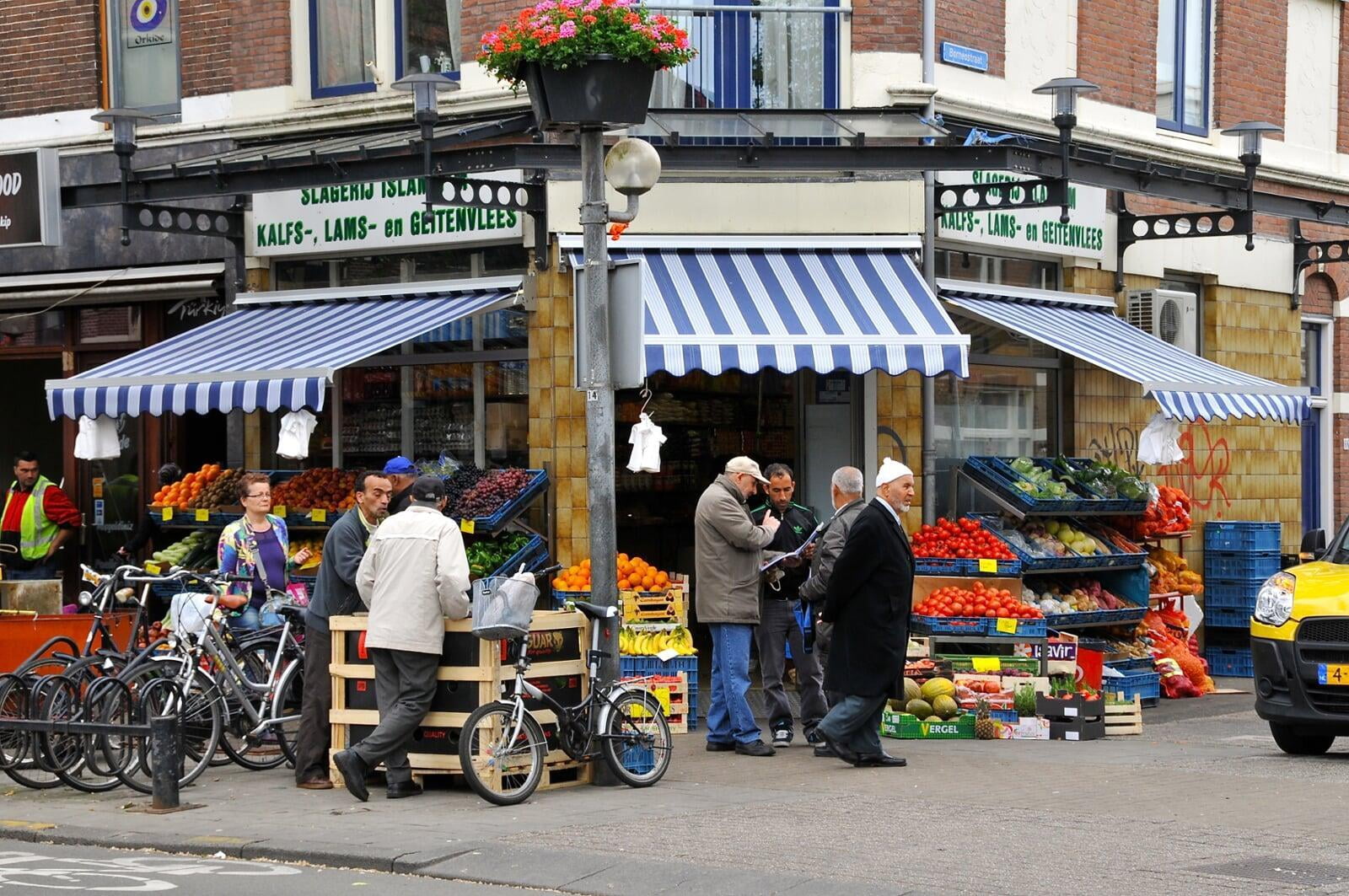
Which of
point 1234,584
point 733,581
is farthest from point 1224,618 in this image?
point 733,581

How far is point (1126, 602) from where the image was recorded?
16.1 metres

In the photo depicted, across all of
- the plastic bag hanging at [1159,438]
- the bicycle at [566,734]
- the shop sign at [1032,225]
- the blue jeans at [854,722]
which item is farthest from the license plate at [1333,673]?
the shop sign at [1032,225]

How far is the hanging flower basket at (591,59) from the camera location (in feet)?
36.7

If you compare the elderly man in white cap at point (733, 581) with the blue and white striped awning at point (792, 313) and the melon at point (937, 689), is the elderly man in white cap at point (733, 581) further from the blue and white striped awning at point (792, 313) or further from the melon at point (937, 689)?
the melon at point (937, 689)

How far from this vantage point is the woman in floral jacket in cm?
1255

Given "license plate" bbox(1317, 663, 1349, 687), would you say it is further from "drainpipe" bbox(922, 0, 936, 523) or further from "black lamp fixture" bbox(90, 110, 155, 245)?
"black lamp fixture" bbox(90, 110, 155, 245)

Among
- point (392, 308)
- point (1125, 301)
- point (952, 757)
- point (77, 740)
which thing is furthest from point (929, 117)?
point (77, 740)

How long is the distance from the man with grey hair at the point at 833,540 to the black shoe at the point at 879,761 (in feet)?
1.60

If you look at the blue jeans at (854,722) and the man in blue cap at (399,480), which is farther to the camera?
the blue jeans at (854,722)

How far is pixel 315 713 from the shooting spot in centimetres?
1130

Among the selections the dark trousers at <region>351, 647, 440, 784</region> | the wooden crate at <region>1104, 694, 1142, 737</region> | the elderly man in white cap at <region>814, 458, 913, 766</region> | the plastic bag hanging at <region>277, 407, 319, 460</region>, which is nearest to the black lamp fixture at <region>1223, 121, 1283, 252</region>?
the wooden crate at <region>1104, 694, 1142, 737</region>

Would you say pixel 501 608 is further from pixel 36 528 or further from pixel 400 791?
pixel 36 528

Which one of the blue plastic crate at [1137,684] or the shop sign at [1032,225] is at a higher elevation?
the shop sign at [1032,225]

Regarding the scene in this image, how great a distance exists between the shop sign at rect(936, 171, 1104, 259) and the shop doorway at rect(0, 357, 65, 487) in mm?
9752
